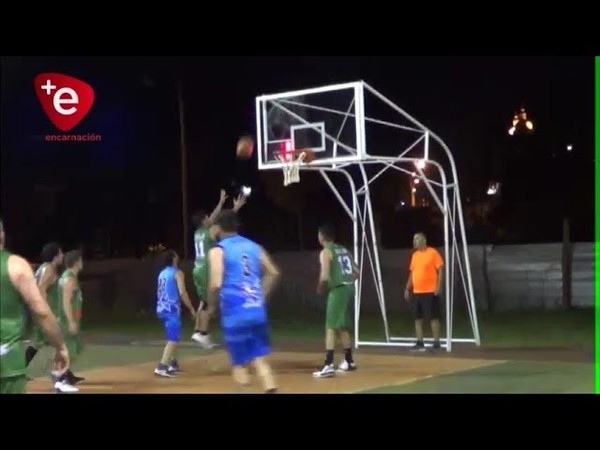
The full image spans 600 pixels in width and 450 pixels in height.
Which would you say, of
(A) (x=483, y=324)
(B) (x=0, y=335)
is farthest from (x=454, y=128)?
(B) (x=0, y=335)

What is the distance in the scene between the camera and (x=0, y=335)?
580 cm

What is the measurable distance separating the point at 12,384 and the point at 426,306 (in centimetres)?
913

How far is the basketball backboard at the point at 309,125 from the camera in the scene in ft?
47.2

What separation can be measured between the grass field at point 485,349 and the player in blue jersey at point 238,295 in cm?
206

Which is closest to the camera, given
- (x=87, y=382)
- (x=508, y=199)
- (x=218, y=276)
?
(x=218, y=276)

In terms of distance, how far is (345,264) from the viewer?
38.9ft

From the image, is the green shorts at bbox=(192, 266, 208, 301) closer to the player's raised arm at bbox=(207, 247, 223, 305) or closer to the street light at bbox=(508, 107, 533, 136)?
the player's raised arm at bbox=(207, 247, 223, 305)

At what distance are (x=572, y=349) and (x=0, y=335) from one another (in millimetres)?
10257

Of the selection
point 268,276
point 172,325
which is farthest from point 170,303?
point 268,276

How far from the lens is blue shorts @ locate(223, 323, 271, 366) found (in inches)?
342

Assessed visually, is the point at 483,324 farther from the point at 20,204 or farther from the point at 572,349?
the point at 20,204

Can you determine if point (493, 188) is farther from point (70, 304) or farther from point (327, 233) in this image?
point (70, 304)

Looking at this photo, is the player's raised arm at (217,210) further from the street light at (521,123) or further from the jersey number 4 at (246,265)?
the street light at (521,123)

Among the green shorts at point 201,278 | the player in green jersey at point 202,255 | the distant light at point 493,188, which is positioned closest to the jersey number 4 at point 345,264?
the player in green jersey at point 202,255
